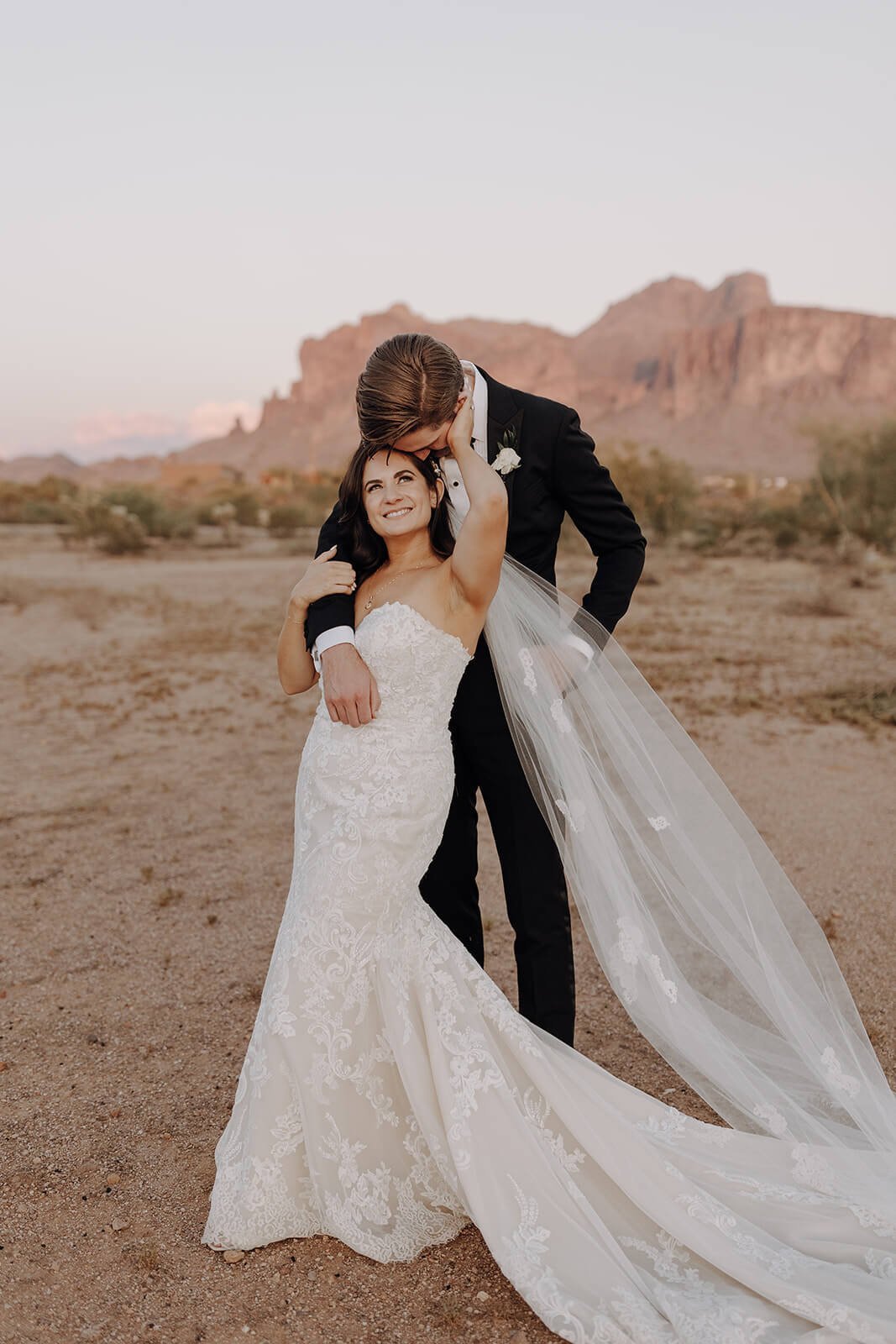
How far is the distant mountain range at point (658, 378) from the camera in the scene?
358 ft

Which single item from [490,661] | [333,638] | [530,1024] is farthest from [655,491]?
[530,1024]

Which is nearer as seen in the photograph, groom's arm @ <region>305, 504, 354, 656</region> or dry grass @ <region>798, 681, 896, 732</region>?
groom's arm @ <region>305, 504, 354, 656</region>

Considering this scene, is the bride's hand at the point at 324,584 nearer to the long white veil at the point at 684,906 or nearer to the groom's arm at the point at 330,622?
the groom's arm at the point at 330,622

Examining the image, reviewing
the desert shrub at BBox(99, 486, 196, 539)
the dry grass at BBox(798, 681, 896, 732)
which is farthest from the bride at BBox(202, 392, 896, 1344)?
the desert shrub at BBox(99, 486, 196, 539)

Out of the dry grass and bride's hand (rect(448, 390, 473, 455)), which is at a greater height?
bride's hand (rect(448, 390, 473, 455))

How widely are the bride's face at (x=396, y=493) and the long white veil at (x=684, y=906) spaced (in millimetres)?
315

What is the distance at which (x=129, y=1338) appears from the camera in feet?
7.91

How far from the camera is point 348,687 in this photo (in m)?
2.73

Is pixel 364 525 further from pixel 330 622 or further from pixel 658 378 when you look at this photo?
pixel 658 378

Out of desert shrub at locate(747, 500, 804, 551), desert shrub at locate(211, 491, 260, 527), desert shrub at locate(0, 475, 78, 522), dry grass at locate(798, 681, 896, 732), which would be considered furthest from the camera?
desert shrub at locate(211, 491, 260, 527)

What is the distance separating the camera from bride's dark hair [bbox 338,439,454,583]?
113 inches

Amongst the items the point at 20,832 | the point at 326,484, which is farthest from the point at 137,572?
the point at 326,484

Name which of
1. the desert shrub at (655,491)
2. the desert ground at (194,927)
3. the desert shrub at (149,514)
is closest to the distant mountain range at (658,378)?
the desert shrub at (149,514)

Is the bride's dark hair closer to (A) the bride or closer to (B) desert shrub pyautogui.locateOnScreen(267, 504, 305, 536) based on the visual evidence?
(A) the bride
